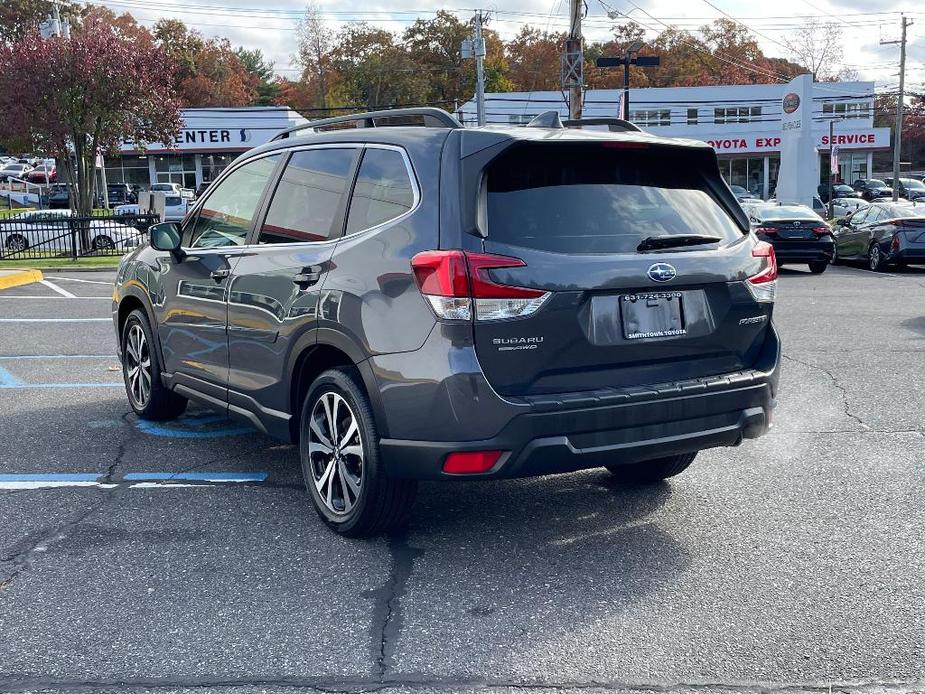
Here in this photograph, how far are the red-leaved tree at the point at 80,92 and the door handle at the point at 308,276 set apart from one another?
23.7m

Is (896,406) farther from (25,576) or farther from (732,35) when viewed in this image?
(732,35)

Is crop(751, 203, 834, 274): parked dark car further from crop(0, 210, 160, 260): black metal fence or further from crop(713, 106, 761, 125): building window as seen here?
crop(713, 106, 761, 125): building window

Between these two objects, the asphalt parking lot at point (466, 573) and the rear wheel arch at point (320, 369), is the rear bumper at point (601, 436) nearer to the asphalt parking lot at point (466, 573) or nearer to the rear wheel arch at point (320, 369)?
the rear wheel arch at point (320, 369)

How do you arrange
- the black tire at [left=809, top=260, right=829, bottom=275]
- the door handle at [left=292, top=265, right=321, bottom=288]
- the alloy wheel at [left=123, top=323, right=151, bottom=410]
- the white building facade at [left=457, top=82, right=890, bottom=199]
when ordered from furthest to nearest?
the white building facade at [left=457, top=82, right=890, bottom=199] → the black tire at [left=809, top=260, right=829, bottom=275] → the alloy wheel at [left=123, top=323, right=151, bottom=410] → the door handle at [left=292, top=265, right=321, bottom=288]

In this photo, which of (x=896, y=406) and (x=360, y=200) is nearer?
(x=360, y=200)

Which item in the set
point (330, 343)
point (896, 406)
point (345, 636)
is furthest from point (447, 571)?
point (896, 406)

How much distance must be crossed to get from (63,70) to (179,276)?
22322mm

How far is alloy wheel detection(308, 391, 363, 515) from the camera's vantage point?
4.64m

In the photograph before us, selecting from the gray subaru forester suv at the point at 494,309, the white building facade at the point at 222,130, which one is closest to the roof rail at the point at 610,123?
the gray subaru forester suv at the point at 494,309

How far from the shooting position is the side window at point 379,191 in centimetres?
451

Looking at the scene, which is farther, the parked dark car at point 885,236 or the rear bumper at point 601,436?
the parked dark car at point 885,236

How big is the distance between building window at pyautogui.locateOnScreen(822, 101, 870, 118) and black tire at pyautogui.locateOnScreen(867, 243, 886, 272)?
56.5 meters

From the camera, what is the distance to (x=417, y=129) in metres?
4.66

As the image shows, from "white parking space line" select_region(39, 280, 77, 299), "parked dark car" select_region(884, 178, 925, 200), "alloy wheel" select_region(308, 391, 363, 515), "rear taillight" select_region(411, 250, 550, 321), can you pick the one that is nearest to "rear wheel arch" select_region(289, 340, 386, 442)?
"alloy wheel" select_region(308, 391, 363, 515)
